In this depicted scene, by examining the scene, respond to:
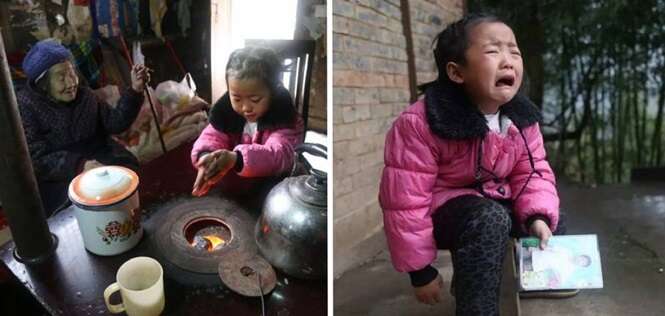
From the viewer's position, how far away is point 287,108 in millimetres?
893

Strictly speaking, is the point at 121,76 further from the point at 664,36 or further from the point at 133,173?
the point at 664,36

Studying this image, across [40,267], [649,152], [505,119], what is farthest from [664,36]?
[40,267]

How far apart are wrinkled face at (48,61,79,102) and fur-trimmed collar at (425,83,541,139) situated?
61 cm

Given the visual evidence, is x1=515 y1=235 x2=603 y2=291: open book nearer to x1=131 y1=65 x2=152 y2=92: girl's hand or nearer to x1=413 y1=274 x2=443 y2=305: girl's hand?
x1=413 y1=274 x2=443 y2=305: girl's hand

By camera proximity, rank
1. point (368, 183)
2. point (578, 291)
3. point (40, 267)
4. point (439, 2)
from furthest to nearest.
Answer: point (439, 2) < point (368, 183) < point (578, 291) < point (40, 267)

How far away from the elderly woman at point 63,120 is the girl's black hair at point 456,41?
54cm

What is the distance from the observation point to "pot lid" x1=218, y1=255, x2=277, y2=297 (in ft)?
2.75

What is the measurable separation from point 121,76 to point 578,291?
3.67 feet

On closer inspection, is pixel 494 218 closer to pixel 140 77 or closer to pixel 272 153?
pixel 272 153

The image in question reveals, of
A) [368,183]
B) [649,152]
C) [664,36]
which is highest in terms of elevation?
[664,36]

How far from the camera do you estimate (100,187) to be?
2.62 ft

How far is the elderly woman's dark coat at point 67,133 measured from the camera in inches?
30.7

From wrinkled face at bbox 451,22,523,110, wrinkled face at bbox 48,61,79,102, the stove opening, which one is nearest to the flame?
the stove opening

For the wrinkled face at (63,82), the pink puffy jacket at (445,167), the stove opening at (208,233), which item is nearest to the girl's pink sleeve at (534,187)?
Answer: the pink puffy jacket at (445,167)
